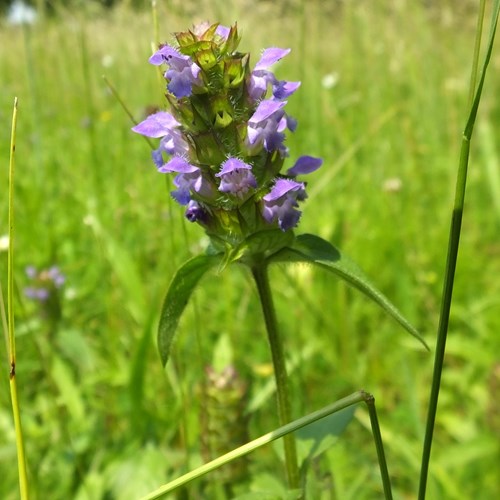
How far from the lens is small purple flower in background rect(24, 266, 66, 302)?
1.95 m

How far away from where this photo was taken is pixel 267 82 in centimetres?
83

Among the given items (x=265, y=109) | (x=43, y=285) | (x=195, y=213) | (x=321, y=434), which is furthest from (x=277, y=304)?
(x=265, y=109)

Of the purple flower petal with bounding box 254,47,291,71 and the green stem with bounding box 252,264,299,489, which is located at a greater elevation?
the purple flower petal with bounding box 254,47,291,71

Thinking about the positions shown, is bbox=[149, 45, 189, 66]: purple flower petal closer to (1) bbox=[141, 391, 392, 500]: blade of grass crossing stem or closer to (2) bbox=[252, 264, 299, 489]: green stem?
(2) bbox=[252, 264, 299, 489]: green stem

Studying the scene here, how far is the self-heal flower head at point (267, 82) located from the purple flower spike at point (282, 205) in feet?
0.39

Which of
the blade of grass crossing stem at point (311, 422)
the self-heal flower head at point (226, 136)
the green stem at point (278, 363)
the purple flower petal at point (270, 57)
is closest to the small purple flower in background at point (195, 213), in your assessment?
the self-heal flower head at point (226, 136)

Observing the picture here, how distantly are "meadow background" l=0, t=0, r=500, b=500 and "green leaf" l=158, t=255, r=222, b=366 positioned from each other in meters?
0.23

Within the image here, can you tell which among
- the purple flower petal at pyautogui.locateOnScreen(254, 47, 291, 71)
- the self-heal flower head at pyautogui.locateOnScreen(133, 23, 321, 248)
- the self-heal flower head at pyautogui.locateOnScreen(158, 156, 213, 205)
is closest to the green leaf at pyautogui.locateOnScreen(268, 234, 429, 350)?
the self-heal flower head at pyautogui.locateOnScreen(133, 23, 321, 248)

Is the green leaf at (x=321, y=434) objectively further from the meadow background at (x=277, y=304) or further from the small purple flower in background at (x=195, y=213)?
the small purple flower in background at (x=195, y=213)

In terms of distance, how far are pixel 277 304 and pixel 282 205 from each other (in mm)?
1197

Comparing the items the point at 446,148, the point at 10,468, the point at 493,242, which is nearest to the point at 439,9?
the point at 446,148

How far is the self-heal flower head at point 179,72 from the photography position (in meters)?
0.77

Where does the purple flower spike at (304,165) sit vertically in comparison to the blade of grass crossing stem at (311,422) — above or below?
above

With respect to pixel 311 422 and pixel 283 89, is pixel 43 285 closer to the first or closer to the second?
pixel 283 89
